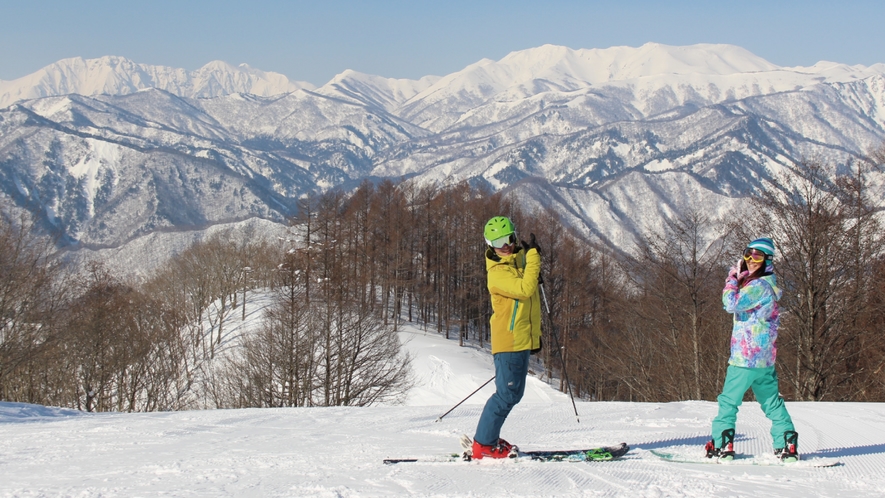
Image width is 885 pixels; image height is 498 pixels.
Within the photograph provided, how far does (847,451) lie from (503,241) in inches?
162

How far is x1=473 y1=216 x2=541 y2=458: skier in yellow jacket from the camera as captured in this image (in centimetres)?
Answer: 558

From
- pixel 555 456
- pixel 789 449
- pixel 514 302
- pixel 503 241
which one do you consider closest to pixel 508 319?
pixel 514 302

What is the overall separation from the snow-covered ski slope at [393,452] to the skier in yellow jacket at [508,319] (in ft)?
1.24

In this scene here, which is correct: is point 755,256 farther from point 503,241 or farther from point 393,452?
point 393,452

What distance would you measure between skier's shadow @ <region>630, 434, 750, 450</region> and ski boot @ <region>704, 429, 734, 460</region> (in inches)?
24.2

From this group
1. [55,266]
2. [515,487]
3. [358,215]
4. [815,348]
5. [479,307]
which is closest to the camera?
[515,487]

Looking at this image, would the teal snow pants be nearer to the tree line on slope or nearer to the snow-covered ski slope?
the snow-covered ski slope

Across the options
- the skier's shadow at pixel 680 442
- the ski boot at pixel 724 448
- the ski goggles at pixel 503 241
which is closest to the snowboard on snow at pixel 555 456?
the skier's shadow at pixel 680 442

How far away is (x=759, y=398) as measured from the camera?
5844 mm

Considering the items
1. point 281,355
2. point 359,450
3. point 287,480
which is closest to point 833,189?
point 359,450

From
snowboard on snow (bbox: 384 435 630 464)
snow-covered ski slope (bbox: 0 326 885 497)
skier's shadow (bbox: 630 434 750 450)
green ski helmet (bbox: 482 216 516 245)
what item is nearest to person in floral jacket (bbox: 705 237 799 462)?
snow-covered ski slope (bbox: 0 326 885 497)

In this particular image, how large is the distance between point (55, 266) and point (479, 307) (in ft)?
93.3

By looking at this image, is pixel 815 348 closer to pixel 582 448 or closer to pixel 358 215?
pixel 582 448

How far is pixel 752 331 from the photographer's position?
18.7 feet
